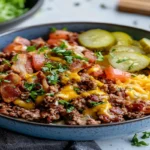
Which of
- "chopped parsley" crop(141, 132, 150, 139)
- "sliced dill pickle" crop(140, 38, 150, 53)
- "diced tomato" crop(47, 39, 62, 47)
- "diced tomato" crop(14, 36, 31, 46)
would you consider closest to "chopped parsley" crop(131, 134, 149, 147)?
"chopped parsley" crop(141, 132, 150, 139)

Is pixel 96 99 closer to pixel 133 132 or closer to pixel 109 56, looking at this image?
pixel 133 132

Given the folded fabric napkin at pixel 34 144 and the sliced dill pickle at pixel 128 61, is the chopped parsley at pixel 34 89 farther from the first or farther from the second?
the sliced dill pickle at pixel 128 61

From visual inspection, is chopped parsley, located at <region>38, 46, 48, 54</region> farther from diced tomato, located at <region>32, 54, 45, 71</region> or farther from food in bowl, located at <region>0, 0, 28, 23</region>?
food in bowl, located at <region>0, 0, 28, 23</region>

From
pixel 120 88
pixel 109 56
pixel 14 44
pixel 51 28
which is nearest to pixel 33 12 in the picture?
pixel 51 28

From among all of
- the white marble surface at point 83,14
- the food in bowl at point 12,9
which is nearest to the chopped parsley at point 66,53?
the white marble surface at point 83,14

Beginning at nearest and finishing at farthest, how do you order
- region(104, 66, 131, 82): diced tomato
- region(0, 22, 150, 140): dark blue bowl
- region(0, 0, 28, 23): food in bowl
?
region(0, 22, 150, 140): dark blue bowl, region(104, 66, 131, 82): diced tomato, region(0, 0, 28, 23): food in bowl

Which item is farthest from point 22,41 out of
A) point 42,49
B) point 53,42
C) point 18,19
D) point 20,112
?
point 20,112
